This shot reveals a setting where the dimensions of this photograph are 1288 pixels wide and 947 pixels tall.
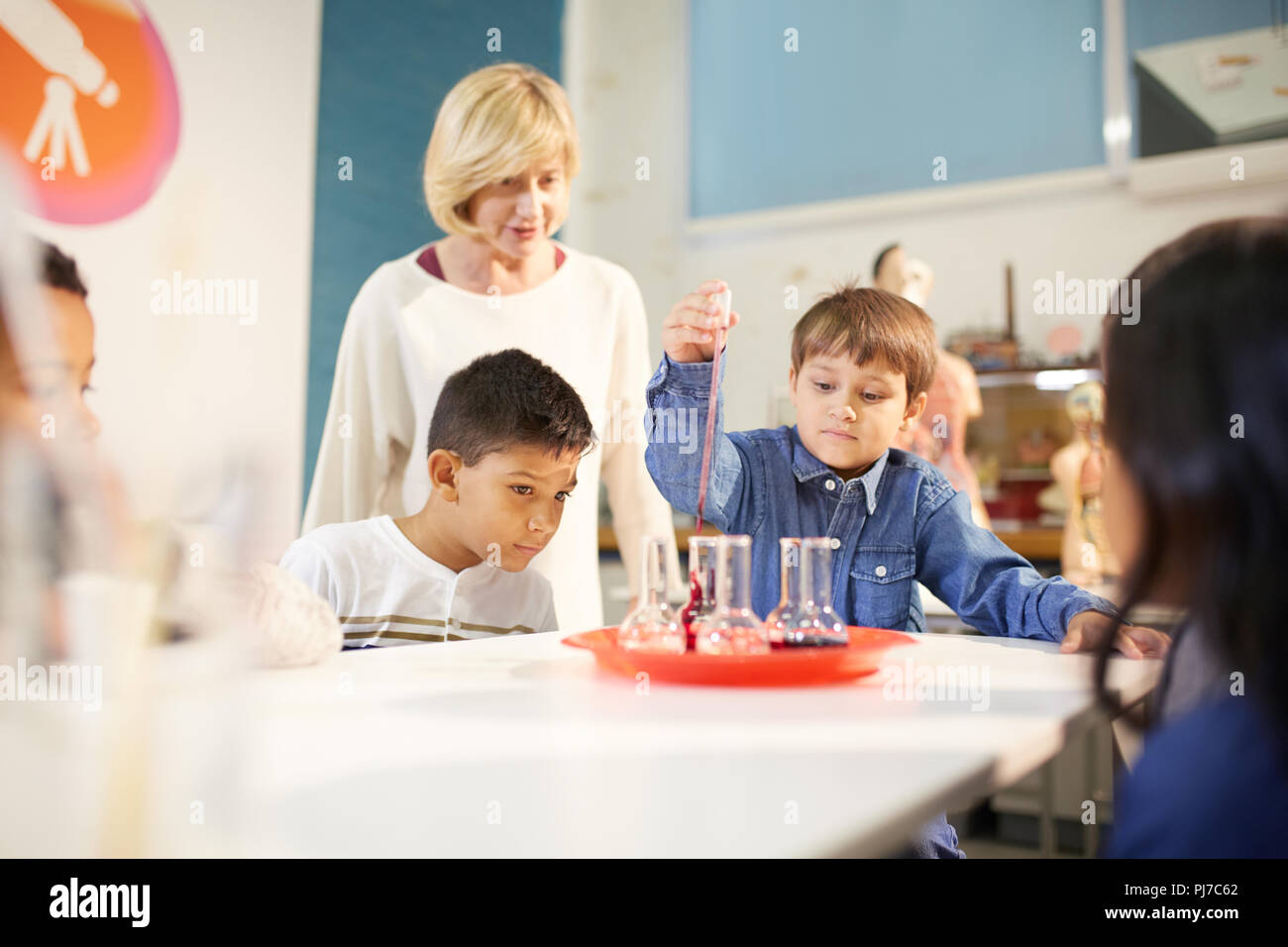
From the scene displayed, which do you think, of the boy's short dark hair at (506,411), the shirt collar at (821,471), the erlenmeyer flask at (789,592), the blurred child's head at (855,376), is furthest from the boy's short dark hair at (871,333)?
the erlenmeyer flask at (789,592)

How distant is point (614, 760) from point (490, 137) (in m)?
1.22

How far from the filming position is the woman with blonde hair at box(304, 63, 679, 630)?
1583mm

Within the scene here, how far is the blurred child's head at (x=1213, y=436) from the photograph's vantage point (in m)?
0.57

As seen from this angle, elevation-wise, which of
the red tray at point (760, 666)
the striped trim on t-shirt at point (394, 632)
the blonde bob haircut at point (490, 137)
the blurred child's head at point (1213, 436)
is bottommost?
the striped trim on t-shirt at point (394, 632)

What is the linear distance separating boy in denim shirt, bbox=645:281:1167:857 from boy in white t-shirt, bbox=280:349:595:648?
0.21 m

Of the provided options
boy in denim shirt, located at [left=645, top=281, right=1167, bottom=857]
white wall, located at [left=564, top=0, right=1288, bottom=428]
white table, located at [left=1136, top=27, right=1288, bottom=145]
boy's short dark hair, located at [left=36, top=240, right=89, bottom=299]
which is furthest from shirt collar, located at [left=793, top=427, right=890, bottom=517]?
white table, located at [left=1136, top=27, right=1288, bottom=145]

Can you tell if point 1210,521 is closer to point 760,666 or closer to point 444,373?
point 760,666

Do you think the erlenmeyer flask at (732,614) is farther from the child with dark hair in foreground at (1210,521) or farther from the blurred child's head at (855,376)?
the blurred child's head at (855,376)

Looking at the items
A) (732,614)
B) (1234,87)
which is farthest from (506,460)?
(1234,87)

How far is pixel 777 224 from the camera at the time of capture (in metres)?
3.86

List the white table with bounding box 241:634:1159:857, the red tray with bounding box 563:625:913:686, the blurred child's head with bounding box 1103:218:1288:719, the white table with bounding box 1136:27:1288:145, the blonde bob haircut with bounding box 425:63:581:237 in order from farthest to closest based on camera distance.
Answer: the white table with bounding box 1136:27:1288:145
the blonde bob haircut with bounding box 425:63:581:237
the red tray with bounding box 563:625:913:686
the blurred child's head with bounding box 1103:218:1288:719
the white table with bounding box 241:634:1159:857

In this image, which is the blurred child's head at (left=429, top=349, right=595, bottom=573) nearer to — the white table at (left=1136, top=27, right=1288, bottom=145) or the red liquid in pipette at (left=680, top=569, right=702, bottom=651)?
the red liquid in pipette at (left=680, top=569, right=702, bottom=651)

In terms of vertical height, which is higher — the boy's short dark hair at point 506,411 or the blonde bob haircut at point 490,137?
the blonde bob haircut at point 490,137
